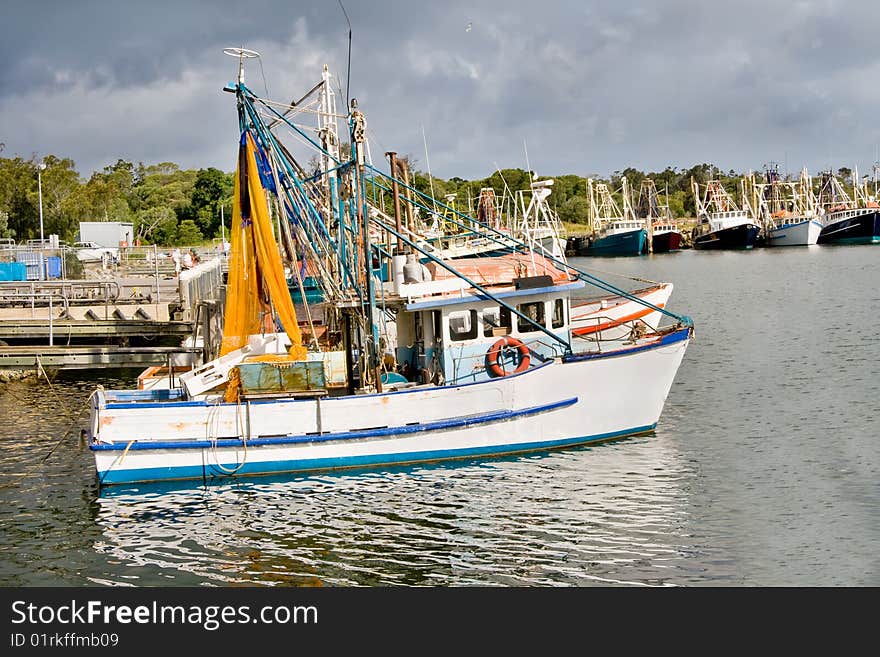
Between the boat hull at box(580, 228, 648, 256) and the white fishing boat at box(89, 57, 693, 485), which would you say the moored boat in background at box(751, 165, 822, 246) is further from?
the white fishing boat at box(89, 57, 693, 485)

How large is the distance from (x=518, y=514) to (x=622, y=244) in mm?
99513

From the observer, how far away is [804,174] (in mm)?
128000

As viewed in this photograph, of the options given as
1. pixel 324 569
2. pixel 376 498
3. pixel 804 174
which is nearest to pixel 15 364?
pixel 376 498

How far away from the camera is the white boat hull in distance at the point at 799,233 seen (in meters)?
109

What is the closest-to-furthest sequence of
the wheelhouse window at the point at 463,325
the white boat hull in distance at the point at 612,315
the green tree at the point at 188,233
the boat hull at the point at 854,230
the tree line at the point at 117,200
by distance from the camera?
the wheelhouse window at the point at 463,325 → the white boat hull in distance at the point at 612,315 → the tree line at the point at 117,200 → the green tree at the point at 188,233 → the boat hull at the point at 854,230

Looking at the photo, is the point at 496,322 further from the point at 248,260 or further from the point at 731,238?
the point at 731,238

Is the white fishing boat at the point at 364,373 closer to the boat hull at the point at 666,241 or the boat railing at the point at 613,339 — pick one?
the boat railing at the point at 613,339

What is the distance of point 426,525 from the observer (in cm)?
1609

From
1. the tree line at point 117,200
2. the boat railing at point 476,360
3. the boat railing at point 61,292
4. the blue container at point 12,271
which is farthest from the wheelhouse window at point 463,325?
the tree line at point 117,200

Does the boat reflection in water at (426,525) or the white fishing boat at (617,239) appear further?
the white fishing boat at (617,239)

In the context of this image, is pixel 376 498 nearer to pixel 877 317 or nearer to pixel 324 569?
pixel 324 569

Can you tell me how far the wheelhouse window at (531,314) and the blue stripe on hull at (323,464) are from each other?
8.28 feet

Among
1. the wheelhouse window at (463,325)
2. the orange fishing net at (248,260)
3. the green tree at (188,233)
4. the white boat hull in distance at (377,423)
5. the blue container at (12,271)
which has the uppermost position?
the green tree at (188,233)
